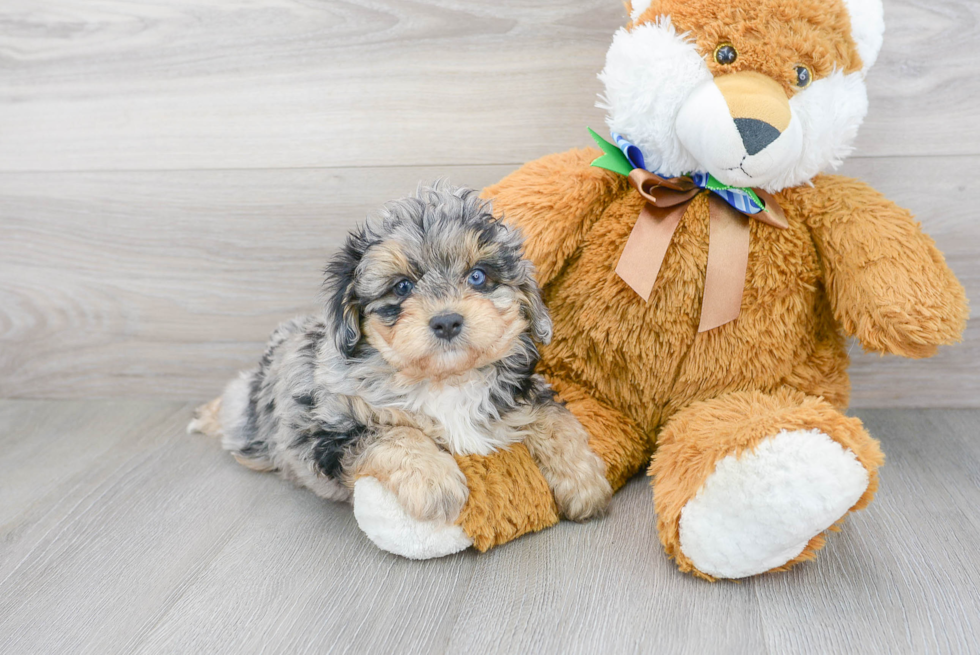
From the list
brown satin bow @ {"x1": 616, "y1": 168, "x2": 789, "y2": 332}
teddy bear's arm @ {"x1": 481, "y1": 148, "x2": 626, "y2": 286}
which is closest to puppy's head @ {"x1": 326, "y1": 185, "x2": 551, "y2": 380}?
teddy bear's arm @ {"x1": 481, "y1": 148, "x2": 626, "y2": 286}

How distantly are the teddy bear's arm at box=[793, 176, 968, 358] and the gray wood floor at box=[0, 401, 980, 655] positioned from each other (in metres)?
0.40

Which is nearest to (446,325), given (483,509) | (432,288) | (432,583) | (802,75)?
(432,288)

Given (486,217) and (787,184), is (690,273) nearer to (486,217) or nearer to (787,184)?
(787,184)

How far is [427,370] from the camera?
4.43 feet

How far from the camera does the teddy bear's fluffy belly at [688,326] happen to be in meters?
1.54

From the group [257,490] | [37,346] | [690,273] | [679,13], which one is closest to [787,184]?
[690,273]

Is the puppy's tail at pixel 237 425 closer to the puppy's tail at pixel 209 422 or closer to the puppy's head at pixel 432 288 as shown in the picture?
the puppy's tail at pixel 209 422

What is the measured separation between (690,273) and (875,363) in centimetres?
88

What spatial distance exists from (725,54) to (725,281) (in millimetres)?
445

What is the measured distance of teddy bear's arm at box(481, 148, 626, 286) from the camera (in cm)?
160

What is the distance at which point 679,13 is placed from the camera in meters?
1.44

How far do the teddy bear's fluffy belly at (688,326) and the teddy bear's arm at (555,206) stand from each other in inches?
1.5

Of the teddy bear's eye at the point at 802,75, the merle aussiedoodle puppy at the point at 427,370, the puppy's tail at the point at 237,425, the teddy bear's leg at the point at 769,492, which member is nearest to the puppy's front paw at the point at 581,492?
the merle aussiedoodle puppy at the point at 427,370

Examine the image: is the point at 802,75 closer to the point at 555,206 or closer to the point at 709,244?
the point at 709,244
